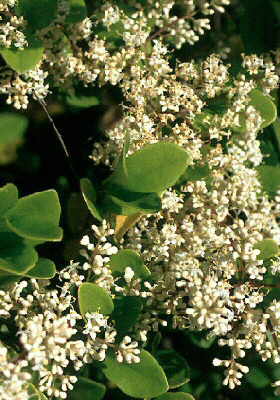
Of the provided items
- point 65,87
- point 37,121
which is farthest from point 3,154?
point 65,87

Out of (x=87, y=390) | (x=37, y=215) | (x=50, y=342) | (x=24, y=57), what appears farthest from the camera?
(x=24, y=57)

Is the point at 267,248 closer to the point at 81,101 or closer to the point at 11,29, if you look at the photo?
the point at 81,101

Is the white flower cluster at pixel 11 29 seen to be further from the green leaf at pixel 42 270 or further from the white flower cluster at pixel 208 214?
the green leaf at pixel 42 270

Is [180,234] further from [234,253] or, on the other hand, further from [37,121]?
[37,121]

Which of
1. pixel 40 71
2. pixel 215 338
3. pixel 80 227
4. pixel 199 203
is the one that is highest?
pixel 40 71

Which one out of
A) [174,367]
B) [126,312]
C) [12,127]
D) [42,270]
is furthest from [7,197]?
[174,367]

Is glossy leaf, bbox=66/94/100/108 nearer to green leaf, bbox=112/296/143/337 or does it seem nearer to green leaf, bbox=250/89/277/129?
green leaf, bbox=250/89/277/129

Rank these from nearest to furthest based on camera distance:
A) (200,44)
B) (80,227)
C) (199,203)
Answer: (199,203)
(80,227)
(200,44)
